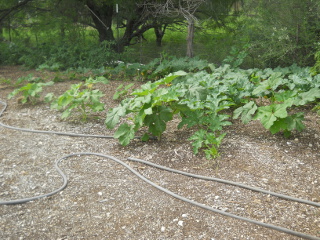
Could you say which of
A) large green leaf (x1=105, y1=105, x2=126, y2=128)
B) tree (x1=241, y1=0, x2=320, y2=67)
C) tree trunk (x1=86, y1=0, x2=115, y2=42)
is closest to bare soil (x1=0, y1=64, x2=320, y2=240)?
large green leaf (x1=105, y1=105, x2=126, y2=128)

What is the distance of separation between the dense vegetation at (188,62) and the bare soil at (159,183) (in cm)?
21

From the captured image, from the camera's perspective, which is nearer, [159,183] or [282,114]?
[159,183]

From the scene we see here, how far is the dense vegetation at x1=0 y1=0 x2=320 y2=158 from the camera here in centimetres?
362

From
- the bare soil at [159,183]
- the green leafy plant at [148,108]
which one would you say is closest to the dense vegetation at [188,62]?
the green leafy plant at [148,108]

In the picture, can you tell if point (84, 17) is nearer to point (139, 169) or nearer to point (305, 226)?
point (139, 169)

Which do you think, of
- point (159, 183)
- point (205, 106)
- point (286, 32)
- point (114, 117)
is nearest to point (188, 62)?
point (286, 32)

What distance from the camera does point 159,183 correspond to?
10.1ft

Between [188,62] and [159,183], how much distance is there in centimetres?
355

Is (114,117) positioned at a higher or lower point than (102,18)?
lower

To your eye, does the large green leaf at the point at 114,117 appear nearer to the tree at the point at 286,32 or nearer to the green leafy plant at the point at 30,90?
the green leafy plant at the point at 30,90

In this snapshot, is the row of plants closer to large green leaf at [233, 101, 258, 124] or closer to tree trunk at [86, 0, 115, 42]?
large green leaf at [233, 101, 258, 124]

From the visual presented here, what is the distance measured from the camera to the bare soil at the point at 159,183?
Answer: 249 cm

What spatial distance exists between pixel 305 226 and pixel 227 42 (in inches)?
247

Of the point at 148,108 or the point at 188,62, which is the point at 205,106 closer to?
the point at 148,108
